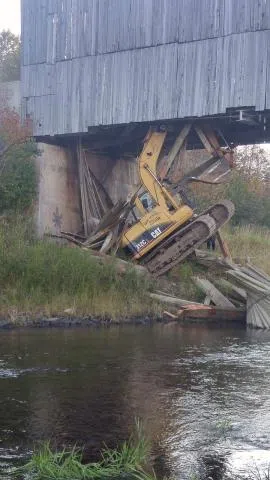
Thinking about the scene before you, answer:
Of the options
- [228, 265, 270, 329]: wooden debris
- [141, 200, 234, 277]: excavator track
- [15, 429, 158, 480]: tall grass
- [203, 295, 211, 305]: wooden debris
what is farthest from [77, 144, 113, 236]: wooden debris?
[15, 429, 158, 480]: tall grass

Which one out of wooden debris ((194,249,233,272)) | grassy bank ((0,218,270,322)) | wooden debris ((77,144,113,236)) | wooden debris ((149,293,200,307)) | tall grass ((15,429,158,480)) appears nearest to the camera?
tall grass ((15,429,158,480))

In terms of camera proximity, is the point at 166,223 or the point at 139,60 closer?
the point at 166,223

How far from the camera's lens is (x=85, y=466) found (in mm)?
6266

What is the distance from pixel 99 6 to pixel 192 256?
791 centimetres

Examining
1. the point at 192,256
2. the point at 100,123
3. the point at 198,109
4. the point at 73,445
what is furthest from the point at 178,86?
the point at 73,445

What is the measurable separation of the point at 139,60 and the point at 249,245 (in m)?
7.65

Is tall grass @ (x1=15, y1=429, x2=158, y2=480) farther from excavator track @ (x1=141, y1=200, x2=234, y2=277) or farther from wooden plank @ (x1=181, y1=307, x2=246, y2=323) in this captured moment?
excavator track @ (x1=141, y1=200, x2=234, y2=277)

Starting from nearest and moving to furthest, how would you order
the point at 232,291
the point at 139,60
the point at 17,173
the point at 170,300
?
the point at 170,300, the point at 232,291, the point at 139,60, the point at 17,173

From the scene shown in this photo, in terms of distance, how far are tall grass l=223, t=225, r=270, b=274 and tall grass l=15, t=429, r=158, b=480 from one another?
1750 cm

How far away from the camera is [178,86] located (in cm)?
2147

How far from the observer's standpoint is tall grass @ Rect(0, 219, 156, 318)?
1806 centimetres

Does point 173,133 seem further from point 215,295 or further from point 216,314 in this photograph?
point 216,314

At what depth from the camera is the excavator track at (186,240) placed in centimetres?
2100

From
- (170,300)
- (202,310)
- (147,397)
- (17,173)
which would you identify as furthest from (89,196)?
(147,397)
